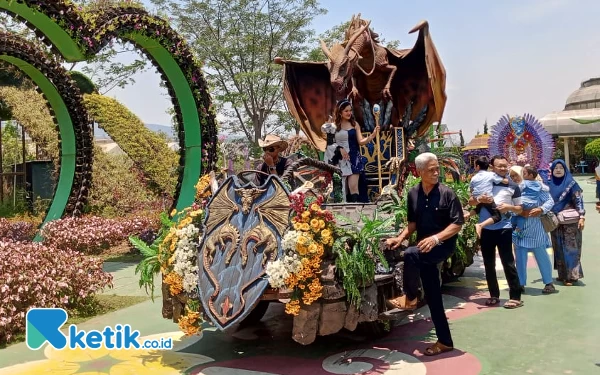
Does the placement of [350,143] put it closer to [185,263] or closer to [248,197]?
[248,197]

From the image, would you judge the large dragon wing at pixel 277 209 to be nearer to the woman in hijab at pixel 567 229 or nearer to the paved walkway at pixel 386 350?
the paved walkway at pixel 386 350

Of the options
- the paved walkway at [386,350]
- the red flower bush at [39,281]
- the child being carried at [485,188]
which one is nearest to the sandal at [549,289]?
the paved walkway at [386,350]

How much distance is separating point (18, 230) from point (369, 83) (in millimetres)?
8671

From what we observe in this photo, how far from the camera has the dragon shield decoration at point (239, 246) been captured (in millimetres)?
4047

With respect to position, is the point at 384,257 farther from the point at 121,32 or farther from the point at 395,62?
the point at 121,32

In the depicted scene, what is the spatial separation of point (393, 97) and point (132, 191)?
9.81 metres

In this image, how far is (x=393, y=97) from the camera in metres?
7.76

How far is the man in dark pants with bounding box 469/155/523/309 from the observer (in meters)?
5.58

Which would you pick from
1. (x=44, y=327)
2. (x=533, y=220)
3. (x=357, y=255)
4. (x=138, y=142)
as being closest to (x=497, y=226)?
(x=533, y=220)

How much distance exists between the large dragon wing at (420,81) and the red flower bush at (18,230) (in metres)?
8.06

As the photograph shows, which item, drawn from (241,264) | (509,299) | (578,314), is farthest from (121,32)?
(578,314)

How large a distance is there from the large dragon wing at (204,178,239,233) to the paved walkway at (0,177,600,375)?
1128mm


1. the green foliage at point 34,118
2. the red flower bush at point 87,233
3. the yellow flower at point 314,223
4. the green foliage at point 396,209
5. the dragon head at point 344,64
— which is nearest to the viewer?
the yellow flower at point 314,223

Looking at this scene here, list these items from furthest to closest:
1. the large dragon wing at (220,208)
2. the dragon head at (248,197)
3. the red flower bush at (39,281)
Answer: the red flower bush at (39,281)
the large dragon wing at (220,208)
the dragon head at (248,197)
